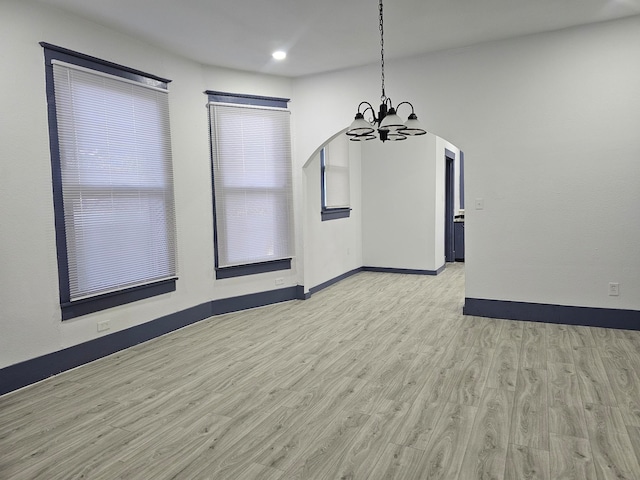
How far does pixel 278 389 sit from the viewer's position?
303cm

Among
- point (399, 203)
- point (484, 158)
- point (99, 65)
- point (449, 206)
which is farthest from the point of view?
point (449, 206)

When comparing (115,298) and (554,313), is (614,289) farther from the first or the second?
(115,298)

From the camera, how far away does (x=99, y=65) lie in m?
3.64

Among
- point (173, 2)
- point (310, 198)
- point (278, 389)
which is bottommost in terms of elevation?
point (278, 389)

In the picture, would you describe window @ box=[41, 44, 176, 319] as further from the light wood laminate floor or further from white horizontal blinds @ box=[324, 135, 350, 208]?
white horizontal blinds @ box=[324, 135, 350, 208]

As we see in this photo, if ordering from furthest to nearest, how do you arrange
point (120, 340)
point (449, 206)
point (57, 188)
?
1. point (449, 206)
2. point (120, 340)
3. point (57, 188)

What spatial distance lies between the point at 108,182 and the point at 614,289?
15.4 ft

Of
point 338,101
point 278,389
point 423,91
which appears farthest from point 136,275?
point 423,91

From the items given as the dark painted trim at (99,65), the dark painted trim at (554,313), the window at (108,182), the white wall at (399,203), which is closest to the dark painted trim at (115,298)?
the window at (108,182)

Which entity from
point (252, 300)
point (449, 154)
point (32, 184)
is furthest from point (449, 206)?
point (32, 184)

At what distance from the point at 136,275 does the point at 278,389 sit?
1.83 m

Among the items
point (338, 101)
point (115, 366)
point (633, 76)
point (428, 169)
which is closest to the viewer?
point (115, 366)

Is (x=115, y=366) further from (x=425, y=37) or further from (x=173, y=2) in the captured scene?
(x=425, y=37)

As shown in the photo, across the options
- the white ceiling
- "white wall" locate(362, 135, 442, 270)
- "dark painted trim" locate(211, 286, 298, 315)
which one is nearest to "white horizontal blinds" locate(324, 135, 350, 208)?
"white wall" locate(362, 135, 442, 270)
